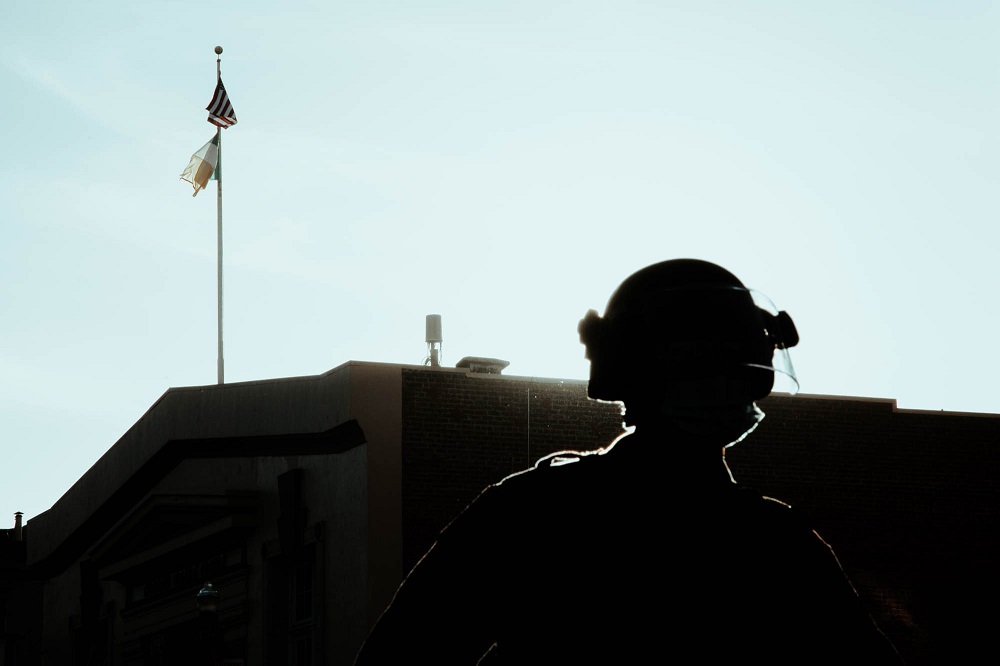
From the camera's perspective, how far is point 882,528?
69.2 ft

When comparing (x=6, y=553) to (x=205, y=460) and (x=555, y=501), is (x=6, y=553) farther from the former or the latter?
(x=555, y=501)

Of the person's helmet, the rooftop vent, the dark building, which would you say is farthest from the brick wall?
the person's helmet

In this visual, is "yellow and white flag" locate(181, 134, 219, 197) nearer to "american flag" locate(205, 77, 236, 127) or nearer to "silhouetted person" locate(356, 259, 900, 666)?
"american flag" locate(205, 77, 236, 127)

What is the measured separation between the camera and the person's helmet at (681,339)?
1.84m

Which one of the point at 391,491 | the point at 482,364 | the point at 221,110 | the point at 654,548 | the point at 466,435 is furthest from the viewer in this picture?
the point at 221,110

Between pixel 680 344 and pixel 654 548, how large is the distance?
26 centimetres

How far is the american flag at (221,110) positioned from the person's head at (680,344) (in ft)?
95.7

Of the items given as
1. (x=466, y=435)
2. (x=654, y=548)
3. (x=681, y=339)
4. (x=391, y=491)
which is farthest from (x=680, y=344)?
(x=466, y=435)

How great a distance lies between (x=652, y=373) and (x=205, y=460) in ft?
71.0

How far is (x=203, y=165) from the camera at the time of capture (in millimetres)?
30250

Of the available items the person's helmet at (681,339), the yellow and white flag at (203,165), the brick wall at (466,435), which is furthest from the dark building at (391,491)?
the person's helmet at (681,339)

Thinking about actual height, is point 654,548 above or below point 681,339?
below

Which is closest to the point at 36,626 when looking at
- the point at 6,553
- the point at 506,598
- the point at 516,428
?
the point at 6,553

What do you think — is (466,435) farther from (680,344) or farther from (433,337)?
(680,344)
